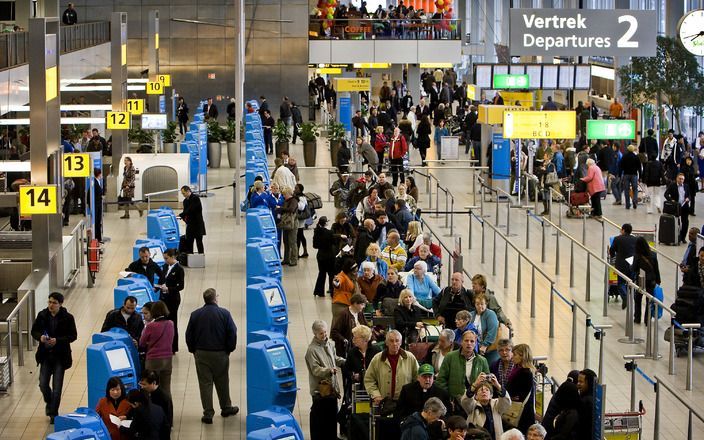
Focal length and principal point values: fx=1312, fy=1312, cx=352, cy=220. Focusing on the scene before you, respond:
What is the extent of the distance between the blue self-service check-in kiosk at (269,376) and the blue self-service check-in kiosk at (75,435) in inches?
97.8

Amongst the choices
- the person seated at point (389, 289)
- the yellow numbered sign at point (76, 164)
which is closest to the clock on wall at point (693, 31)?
the yellow numbered sign at point (76, 164)

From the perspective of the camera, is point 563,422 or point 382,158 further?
point 382,158

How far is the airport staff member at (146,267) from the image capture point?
17.0 metres

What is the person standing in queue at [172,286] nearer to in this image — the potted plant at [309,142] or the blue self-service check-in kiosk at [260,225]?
the blue self-service check-in kiosk at [260,225]

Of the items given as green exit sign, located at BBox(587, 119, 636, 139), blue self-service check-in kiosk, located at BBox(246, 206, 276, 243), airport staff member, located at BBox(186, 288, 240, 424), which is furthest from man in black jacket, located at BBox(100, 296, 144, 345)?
green exit sign, located at BBox(587, 119, 636, 139)

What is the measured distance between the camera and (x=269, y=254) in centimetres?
1841

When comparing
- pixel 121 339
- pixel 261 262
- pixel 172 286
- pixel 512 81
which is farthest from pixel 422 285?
pixel 512 81

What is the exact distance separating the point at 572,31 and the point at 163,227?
10297 mm

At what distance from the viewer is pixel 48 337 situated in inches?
545

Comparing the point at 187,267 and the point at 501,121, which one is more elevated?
the point at 501,121

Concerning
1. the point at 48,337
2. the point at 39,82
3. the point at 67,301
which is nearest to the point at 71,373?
the point at 48,337

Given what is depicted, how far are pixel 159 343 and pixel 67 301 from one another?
672cm

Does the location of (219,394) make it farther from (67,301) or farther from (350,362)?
(67,301)

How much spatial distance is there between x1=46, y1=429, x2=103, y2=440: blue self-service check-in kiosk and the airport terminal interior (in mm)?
32
